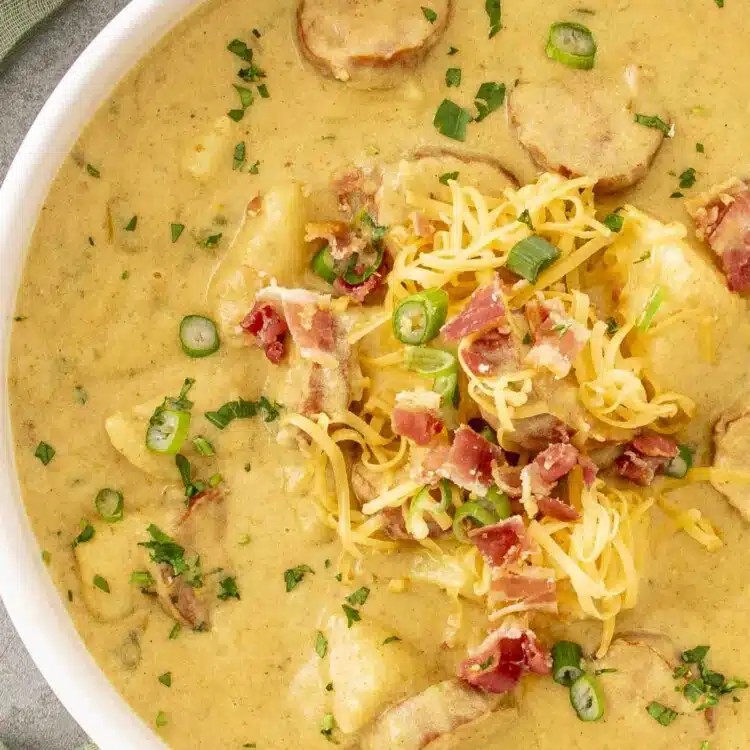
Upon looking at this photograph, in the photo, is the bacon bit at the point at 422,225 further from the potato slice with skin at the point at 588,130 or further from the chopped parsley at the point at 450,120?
the potato slice with skin at the point at 588,130

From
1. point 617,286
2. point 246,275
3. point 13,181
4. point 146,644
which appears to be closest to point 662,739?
point 617,286

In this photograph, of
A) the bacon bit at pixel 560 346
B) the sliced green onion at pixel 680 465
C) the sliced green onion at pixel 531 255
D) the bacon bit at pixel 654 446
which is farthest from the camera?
the sliced green onion at pixel 680 465

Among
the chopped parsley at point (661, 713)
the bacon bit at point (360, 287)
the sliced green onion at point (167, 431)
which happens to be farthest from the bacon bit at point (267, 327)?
Result: the chopped parsley at point (661, 713)

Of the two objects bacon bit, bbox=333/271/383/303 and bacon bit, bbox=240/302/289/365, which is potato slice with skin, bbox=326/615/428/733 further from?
bacon bit, bbox=333/271/383/303

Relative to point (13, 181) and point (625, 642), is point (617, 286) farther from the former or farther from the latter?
point (13, 181)

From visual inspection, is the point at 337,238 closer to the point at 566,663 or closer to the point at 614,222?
the point at 614,222

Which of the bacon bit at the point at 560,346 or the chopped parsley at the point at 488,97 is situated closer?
the bacon bit at the point at 560,346
